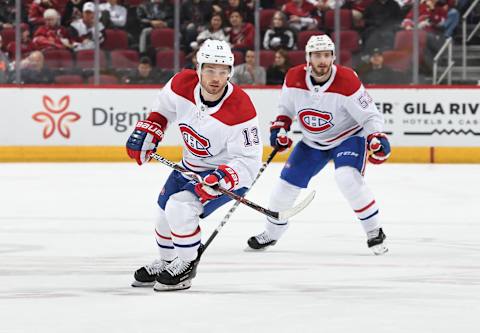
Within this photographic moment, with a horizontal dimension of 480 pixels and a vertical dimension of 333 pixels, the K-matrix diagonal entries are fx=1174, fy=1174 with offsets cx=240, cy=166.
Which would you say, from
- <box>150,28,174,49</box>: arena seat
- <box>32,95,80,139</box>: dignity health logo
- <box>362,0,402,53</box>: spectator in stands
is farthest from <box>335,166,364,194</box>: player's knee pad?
<box>32,95,80,139</box>: dignity health logo

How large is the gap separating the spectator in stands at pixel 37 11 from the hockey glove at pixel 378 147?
19.2 ft

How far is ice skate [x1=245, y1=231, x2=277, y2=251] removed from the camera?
5.59m

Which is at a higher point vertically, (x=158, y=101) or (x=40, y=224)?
(x=158, y=101)

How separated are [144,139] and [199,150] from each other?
229mm

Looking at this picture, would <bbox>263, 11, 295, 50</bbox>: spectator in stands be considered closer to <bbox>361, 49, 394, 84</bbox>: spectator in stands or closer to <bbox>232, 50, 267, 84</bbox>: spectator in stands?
<bbox>232, 50, 267, 84</bbox>: spectator in stands

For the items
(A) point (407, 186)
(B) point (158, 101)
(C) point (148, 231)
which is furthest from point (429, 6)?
(B) point (158, 101)

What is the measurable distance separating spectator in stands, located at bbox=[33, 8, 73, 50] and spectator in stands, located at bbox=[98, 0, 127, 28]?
389 millimetres

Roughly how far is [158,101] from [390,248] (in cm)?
164

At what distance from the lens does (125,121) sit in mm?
10562

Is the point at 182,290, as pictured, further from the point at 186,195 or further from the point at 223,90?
the point at 223,90

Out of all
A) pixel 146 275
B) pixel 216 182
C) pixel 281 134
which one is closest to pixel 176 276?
pixel 146 275

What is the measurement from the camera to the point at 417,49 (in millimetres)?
10469

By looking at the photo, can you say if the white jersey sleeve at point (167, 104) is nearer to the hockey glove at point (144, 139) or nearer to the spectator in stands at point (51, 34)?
the hockey glove at point (144, 139)

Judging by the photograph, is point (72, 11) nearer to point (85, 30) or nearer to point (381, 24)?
point (85, 30)
